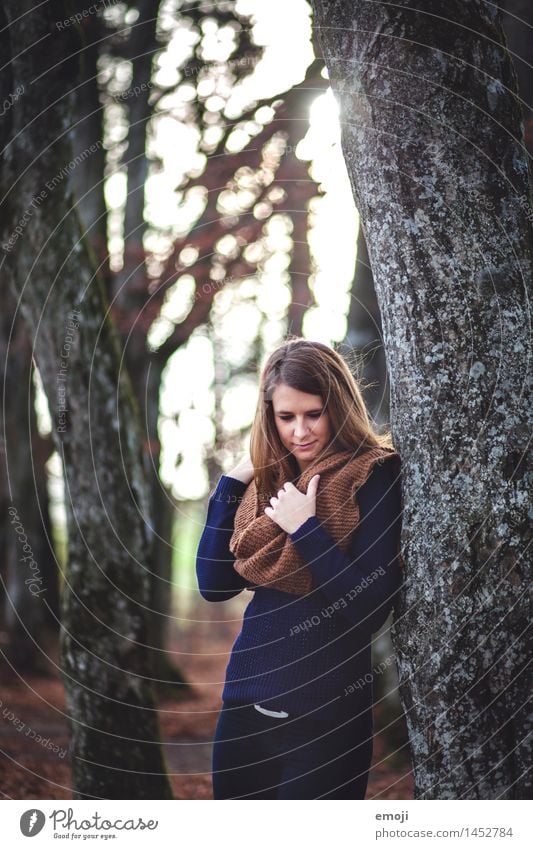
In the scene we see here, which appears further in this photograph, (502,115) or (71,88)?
(71,88)

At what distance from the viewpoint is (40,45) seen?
13.7 ft

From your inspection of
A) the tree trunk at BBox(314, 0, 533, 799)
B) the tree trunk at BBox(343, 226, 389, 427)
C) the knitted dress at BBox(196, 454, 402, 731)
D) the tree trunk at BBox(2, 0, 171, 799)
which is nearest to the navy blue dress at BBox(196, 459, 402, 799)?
the knitted dress at BBox(196, 454, 402, 731)

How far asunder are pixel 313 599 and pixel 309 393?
0.77 meters

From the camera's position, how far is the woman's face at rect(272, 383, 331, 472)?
2.64 m

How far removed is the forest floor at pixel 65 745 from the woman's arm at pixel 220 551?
4.92ft

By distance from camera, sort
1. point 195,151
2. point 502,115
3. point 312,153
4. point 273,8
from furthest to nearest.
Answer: point 195,151, point 312,153, point 273,8, point 502,115

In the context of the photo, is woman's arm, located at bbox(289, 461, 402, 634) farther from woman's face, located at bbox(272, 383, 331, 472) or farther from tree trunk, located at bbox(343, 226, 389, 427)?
tree trunk, located at bbox(343, 226, 389, 427)

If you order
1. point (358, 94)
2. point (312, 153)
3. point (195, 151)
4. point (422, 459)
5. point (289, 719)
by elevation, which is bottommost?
point (289, 719)

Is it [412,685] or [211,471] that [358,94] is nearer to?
[412,685]

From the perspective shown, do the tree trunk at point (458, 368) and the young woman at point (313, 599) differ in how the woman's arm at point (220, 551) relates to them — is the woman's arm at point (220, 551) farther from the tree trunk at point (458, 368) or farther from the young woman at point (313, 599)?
the tree trunk at point (458, 368)

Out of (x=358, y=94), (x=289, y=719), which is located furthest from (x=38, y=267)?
(x=289, y=719)

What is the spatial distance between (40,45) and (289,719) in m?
4.03

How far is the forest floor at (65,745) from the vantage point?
5059 mm

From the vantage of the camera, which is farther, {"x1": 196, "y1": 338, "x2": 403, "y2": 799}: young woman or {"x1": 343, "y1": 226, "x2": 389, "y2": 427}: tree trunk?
{"x1": 343, "y1": 226, "x2": 389, "y2": 427}: tree trunk
